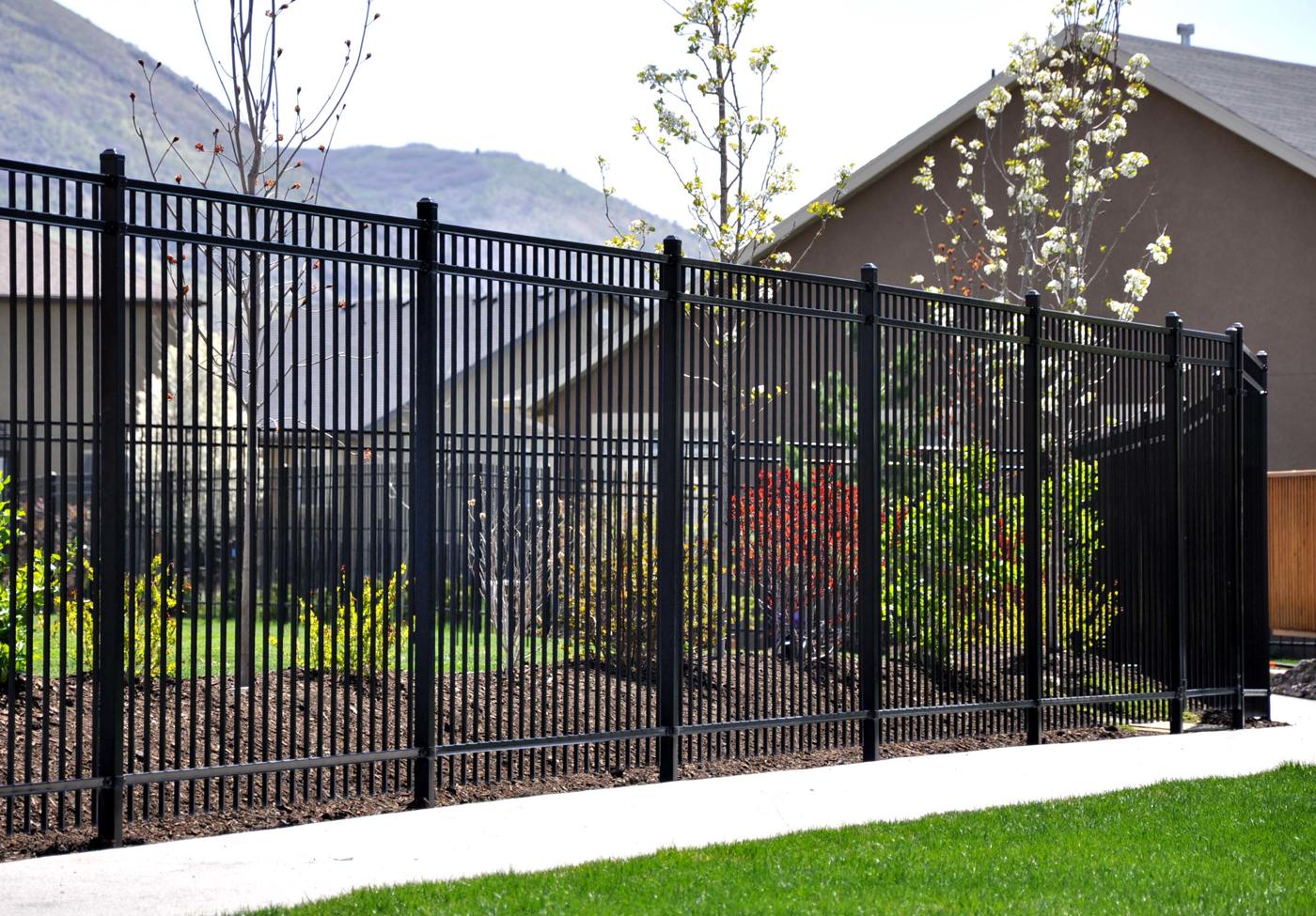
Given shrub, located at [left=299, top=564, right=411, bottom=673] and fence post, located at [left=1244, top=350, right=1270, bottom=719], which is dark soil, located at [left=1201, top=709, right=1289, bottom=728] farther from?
shrub, located at [left=299, top=564, right=411, bottom=673]

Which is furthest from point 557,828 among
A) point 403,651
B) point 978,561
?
point 978,561

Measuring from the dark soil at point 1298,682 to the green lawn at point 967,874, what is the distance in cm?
784

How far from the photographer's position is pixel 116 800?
271 inches

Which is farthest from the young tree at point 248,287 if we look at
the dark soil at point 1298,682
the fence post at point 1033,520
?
the dark soil at point 1298,682

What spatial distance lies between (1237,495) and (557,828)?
26.6 feet

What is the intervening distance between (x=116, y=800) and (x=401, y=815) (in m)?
1.44

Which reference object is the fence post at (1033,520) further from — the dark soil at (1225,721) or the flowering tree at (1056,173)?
the flowering tree at (1056,173)

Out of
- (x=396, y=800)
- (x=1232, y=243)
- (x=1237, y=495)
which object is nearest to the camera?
(x=396, y=800)

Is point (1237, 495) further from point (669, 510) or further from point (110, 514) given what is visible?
point (110, 514)

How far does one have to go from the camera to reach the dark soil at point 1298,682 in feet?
51.2

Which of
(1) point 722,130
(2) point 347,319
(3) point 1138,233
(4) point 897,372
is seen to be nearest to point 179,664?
(2) point 347,319

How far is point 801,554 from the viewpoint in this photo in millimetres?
10094

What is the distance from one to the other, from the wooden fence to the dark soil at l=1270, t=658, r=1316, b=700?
4569 mm

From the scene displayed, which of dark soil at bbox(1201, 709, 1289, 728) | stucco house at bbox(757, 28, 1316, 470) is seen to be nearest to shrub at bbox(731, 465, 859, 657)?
dark soil at bbox(1201, 709, 1289, 728)
